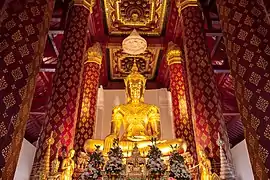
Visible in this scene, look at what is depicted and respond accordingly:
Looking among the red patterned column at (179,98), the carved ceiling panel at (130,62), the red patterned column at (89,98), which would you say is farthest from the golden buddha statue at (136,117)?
the carved ceiling panel at (130,62)

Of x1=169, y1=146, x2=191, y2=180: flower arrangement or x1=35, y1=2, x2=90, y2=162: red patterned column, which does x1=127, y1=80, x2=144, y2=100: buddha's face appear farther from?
x1=169, y1=146, x2=191, y2=180: flower arrangement

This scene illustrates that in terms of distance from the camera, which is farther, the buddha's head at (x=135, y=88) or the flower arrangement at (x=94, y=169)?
the buddha's head at (x=135, y=88)

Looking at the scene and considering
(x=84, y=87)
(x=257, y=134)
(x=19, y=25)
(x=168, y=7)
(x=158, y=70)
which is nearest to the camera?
(x=257, y=134)

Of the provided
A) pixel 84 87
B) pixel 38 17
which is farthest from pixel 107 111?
pixel 38 17

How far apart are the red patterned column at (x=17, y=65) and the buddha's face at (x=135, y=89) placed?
4.04 metres

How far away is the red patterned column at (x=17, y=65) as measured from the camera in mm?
2615

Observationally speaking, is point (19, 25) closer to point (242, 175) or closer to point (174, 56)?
point (174, 56)

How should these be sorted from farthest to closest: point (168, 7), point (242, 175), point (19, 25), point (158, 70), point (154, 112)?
point (158, 70), point (242, 175), point (168, 7), point (154, 112), point (19, 25)

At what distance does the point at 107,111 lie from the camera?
420 inches

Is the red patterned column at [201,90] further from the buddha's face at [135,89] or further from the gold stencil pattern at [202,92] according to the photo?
the buddha's face at [135,89]

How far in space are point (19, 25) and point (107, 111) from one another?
7.66m

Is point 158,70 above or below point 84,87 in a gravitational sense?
above

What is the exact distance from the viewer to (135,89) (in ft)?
24.1

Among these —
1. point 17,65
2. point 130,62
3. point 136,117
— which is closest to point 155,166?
point 17,65
